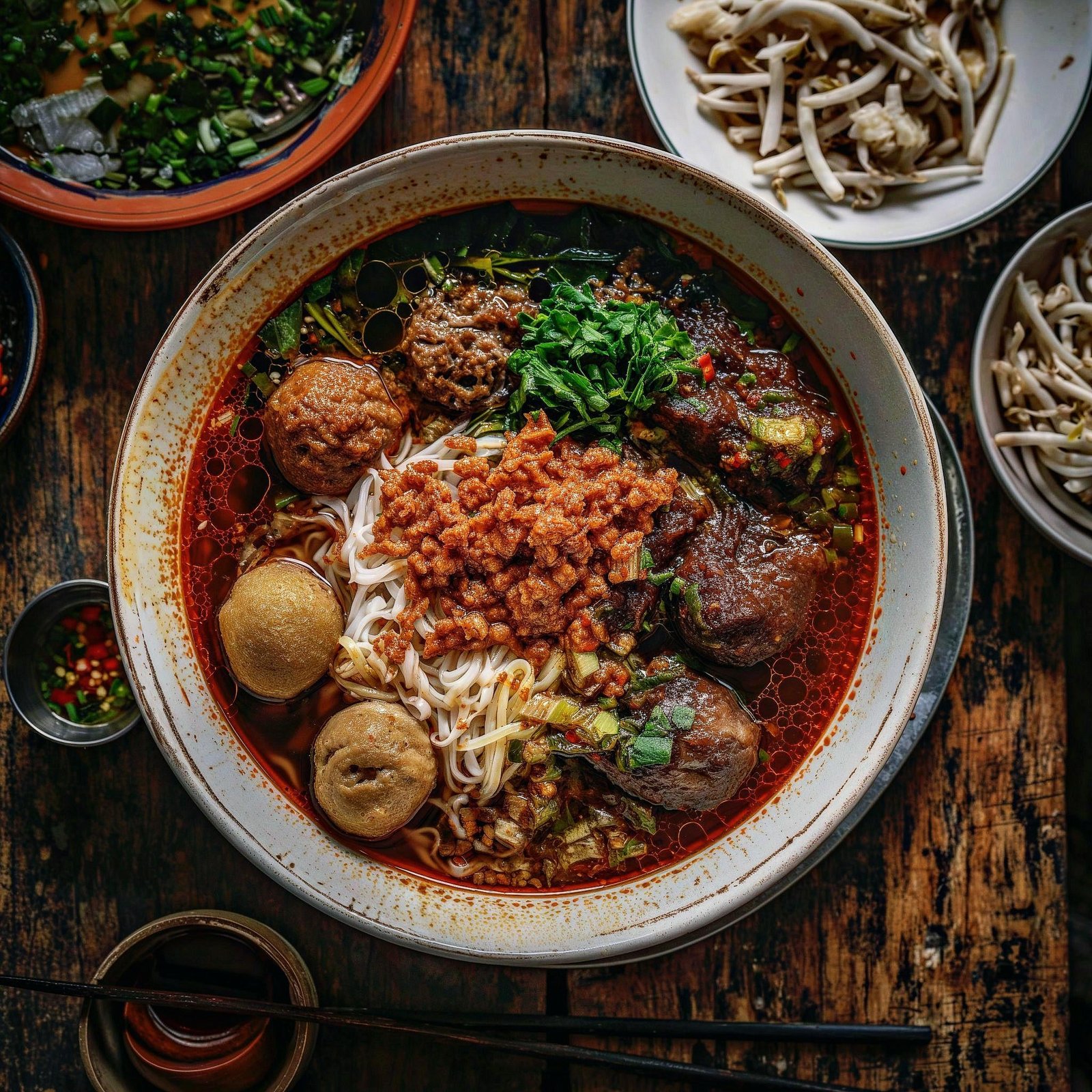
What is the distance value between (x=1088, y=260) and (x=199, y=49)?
347 centimetres

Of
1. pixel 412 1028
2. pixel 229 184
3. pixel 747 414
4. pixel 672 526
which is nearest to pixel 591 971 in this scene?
pixel 412 1028

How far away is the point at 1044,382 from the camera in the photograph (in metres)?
3.21

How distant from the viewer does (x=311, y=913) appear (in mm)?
3346

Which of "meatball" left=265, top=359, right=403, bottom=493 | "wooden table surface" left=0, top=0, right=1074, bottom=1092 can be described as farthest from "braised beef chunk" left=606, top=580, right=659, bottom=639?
"wooden table surface" left=0, top=0, right=1074, bottom=1092

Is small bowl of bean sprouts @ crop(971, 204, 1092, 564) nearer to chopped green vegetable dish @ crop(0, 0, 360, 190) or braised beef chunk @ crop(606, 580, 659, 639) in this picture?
braised beef chunk @ crop(606, 580, 659, 639)

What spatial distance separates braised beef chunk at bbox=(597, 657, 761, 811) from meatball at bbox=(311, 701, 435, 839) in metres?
0.65

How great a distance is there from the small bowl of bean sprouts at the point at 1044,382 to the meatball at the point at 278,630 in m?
2.55

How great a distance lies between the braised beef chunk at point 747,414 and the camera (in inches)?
115

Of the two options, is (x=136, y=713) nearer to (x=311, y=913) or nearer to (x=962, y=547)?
(x=311, y=913)

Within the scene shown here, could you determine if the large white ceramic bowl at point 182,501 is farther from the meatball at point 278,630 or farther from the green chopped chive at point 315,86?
the green chopped chive at point 315,86

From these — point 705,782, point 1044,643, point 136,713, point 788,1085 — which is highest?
point 1044,643

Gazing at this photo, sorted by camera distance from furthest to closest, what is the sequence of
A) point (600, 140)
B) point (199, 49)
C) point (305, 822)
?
point (199, 49) < point (305, 822) < point (600, 140)

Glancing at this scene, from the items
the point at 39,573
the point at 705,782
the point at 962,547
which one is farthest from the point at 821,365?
the point at 39,573

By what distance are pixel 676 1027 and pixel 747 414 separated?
91.3 inches
